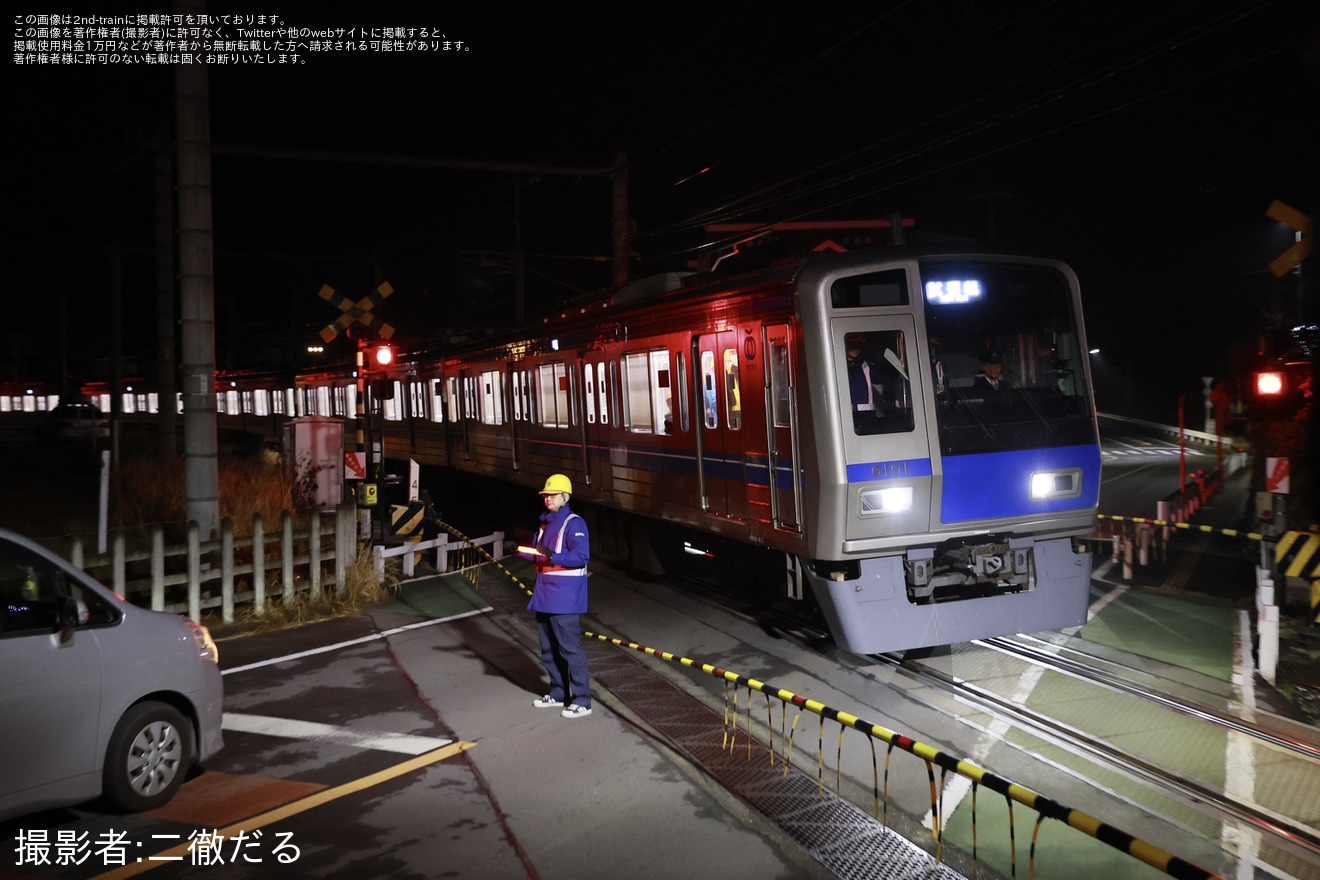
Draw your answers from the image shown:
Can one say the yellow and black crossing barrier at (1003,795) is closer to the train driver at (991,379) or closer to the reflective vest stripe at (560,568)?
the reflective vest stripe at (560,568)

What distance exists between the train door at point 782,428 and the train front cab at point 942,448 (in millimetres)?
346

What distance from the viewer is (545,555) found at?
6.66m

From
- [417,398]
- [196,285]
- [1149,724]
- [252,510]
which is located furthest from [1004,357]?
[417,398]

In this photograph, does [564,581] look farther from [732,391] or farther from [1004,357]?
[1004,357]

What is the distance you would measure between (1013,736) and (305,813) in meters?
4.24

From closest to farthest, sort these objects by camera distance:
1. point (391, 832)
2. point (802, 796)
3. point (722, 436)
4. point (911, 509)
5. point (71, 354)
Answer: point (391, 832) → point (802, 796) → point (911, 509) → point (722, 436) → point (71, 354)

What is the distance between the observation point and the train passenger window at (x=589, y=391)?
1260cm

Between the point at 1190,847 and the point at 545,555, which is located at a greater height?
the point at 545,555

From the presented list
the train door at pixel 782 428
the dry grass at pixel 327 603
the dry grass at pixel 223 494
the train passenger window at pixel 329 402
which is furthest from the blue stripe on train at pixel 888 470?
the train passenger window at pixel 329 402

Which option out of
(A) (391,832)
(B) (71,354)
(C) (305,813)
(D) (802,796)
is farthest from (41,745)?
(B) (71,354)

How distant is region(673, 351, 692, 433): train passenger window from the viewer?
991 cm

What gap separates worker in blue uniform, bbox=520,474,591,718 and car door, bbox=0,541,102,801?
8.29ft

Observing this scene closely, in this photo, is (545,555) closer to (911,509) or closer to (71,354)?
(911,509)

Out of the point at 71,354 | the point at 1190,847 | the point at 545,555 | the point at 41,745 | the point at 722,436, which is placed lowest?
the point at 1190,847
